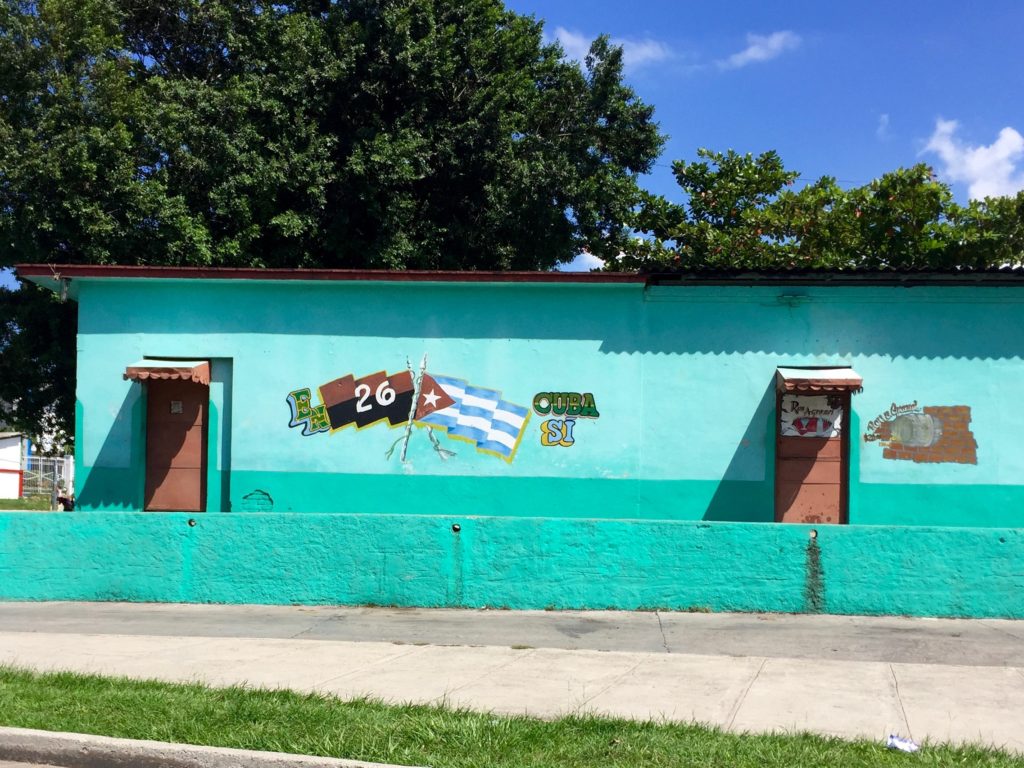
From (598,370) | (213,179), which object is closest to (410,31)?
(213,179)

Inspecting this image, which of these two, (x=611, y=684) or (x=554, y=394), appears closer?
(x=611, y=684)

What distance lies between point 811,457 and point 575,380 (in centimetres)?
319

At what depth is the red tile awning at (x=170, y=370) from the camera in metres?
12.3

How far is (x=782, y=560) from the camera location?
32.6 feet

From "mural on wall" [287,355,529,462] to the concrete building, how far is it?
0.03 meters

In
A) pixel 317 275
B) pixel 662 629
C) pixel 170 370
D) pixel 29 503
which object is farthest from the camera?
pixel 29 503

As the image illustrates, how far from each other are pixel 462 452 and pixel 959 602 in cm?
→ 605

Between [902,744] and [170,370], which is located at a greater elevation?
[170,370]

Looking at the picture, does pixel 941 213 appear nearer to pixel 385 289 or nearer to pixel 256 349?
pixel 385 289

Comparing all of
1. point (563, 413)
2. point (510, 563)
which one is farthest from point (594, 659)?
point (563, 413)

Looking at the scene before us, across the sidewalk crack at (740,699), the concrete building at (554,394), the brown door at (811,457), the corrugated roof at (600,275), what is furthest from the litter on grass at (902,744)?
the corrugated roof at (600,275)

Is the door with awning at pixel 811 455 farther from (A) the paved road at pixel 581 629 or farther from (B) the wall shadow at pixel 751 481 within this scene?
(A) the paved road at pixel 581 629

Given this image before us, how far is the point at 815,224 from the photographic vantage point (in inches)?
862

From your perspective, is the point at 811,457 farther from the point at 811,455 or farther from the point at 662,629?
the point at 662,629
